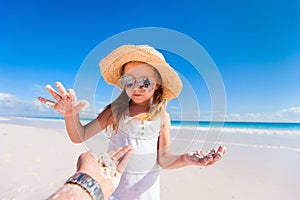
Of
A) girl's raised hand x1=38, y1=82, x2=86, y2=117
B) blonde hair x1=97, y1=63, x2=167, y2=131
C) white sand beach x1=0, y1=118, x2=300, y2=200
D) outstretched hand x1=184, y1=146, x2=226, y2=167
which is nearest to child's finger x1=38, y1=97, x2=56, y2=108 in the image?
girl's raised hand x1=38, y1=82, x2=86, y2=117

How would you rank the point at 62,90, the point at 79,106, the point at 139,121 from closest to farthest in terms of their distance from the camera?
the point at 62,90
the point at 79,106
the point at 139,121

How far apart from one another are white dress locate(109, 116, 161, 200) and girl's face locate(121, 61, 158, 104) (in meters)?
0.18

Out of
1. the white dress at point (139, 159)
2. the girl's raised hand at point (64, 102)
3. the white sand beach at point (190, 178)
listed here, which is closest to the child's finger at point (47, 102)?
the girl's raised hand at point (64, 102)

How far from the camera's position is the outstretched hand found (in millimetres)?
1294

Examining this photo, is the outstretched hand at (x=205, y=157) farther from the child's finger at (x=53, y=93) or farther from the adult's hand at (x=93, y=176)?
the child's finger at (x=53, y=93)

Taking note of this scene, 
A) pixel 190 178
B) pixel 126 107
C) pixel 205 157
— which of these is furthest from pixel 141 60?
pixel 190 178

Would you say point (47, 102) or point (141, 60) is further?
point (141, 60)

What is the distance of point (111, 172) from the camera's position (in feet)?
3.26

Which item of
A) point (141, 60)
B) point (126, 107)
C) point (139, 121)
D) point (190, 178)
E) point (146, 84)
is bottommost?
point (190, 178)

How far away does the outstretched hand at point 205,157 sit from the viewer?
4.25ft

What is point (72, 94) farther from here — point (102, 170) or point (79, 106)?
point (102, 170)

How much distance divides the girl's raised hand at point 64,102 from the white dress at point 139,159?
0.38 metres

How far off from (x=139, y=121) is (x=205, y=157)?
512 millimetres

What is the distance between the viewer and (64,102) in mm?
1233
